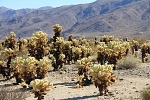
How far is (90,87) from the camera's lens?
18.8 meters

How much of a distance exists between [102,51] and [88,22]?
574ft

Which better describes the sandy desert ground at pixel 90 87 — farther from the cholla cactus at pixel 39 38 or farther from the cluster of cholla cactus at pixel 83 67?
the cholla cactus at pixel 39 38

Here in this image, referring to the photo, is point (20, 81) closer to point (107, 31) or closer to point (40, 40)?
point (40, 40)

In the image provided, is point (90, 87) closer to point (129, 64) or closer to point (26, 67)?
point (26, 67)

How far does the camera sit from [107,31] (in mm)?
172750

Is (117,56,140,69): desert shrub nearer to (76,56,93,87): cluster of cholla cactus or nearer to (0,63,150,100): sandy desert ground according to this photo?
(0,63,150,100): sandy desert ground

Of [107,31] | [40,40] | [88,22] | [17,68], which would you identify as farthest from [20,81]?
[88,22]

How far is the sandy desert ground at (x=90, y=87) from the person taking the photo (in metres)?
16.0

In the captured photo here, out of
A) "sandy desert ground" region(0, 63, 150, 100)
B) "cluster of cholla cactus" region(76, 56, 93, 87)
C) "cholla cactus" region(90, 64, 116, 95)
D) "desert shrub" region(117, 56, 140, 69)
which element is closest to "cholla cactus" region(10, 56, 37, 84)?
"sandy desert ground" region(0, 63, 150, 100)

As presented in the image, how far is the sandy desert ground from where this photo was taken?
52.5 ft

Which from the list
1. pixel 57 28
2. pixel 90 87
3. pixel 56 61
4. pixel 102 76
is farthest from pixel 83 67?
pixel 57 28

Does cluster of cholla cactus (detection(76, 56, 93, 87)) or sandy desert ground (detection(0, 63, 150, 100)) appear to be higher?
cluster of cholla cactus (detection(76, 56, 93, 87))

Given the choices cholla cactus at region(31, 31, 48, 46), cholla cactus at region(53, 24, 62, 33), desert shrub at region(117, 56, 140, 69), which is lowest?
desert shrub at region(117, 56, 140, 69)

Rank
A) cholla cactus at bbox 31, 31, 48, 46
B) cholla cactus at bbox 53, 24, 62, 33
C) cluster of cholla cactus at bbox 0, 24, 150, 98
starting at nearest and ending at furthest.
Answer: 1. cluster of cholla cactus at bbox 0, 24, 150, 98
2. cholla cactus at bbox 31, 31, 48, 46
3. cholla cactus at bbox 53, 24, 62, 33
